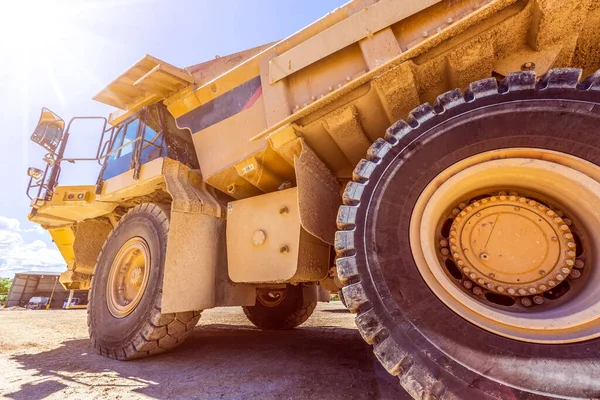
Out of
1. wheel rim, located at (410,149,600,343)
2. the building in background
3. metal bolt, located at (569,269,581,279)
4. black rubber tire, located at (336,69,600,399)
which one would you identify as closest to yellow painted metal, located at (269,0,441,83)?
black rubber tire, located at (336,69,600,399)

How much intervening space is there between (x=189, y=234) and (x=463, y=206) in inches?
92.3

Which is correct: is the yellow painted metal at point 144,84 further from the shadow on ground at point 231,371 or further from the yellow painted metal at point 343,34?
the shadow on ground at point 231,371

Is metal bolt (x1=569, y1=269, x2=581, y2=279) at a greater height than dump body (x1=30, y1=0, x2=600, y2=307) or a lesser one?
lesser

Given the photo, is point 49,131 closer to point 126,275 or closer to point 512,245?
point 126,275

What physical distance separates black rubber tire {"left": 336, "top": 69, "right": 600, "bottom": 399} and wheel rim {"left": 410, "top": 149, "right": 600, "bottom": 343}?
0.06 m

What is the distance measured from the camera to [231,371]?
8.08ft

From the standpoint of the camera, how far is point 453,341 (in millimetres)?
1378

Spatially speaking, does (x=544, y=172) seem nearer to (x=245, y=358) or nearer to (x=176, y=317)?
(x=245, y=358)

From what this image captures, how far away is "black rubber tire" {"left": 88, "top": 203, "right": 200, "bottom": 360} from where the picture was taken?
3012 mm

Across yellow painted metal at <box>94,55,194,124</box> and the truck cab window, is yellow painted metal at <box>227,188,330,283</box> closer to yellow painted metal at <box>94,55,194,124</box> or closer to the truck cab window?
yellow painted metal at <box>94,55,194,124</box>

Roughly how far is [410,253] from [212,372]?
1.86m

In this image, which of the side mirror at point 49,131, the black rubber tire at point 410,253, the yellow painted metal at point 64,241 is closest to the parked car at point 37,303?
the yellow painted metal at point 64,241

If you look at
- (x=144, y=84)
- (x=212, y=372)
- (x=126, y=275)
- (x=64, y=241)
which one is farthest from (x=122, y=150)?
(x=212, y=372)

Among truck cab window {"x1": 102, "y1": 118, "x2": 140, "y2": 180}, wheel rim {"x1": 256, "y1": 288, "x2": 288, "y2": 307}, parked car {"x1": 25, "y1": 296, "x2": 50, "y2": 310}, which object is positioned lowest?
wheel rim {"x1": 256, "y1": 288, "x2": 288, "y2": 307}
